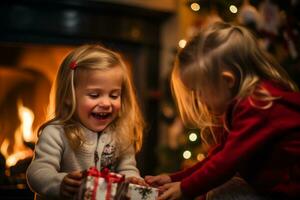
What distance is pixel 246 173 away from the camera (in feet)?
3.84

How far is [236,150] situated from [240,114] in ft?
0.29

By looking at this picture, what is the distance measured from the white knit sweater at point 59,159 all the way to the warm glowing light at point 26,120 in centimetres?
83

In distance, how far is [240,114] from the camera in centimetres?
114

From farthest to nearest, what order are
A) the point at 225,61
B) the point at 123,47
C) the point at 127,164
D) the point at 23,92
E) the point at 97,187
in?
1. the point at 123,47
2. the point at 23,92
3. the point at 127,164
4. the point at 225,61
5. the point at 97,187

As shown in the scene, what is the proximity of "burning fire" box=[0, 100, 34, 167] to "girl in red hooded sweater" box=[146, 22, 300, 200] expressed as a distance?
2.81 feet

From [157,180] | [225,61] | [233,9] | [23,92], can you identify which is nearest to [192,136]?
[233,9]

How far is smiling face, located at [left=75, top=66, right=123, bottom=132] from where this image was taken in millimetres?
1263

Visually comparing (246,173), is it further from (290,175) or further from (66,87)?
(66,87)

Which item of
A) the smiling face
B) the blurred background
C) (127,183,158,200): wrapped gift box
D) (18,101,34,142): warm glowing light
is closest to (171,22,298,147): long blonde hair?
the smiling face

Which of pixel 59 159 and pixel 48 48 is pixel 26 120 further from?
pixel 59 159

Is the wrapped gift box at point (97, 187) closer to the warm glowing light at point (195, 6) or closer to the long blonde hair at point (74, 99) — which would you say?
the long blonde hair at point (74, 99)

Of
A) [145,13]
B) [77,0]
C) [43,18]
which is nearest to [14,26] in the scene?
[43,18]

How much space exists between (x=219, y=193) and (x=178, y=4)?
5.07 ft

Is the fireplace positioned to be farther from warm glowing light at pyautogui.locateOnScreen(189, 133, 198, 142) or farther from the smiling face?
the smiling face
